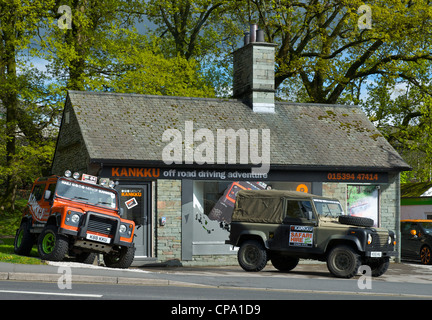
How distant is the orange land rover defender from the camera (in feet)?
55.4

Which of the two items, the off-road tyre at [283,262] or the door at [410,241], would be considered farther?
the door at [410,241]

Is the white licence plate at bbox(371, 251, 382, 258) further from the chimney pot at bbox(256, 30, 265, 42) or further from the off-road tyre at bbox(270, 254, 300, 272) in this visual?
the chimney pot at bbox(256, 30, 265, 42)

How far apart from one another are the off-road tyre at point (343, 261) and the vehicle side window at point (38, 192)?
8.20m

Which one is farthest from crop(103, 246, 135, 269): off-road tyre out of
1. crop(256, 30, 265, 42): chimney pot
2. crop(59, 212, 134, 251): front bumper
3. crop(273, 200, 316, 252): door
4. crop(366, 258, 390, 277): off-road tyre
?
crop(256, 30, 265, 42): chimney pot

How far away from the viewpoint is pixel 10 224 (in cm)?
3045

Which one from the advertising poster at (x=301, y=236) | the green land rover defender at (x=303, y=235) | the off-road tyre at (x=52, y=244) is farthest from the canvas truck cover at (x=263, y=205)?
the off-road tyre at (x=52, y=244)

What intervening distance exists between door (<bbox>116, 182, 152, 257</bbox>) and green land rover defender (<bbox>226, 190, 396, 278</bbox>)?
345 cm

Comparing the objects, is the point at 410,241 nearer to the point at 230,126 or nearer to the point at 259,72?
the point at 230,126

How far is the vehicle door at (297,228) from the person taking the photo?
17281 mm

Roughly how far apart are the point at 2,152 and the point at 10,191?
3.22 metres

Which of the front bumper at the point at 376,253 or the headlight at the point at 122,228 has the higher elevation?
the headlight at the point at 122,228

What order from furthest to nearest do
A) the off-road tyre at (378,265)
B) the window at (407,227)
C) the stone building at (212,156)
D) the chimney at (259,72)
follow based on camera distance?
the window at (407,227) < the chimney at (259,72) < the stone building at (212,156) < the off-road tyre at (378,265)

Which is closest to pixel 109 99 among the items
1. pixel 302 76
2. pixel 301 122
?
pixel 301 122

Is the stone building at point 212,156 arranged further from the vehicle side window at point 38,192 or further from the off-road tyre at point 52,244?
the off-road tyre at point 52,244
